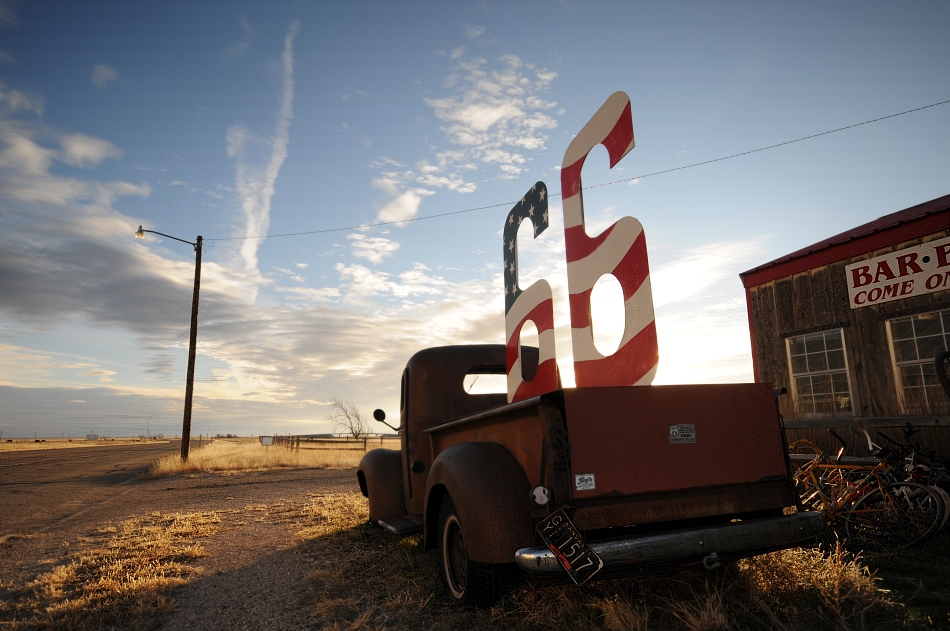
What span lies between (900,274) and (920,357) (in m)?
1.12

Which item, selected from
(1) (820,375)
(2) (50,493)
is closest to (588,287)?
(1) (820,375)

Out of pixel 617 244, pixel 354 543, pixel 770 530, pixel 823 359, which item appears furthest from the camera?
pixel 823 359

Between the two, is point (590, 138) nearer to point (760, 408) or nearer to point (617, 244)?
point (617, 244)

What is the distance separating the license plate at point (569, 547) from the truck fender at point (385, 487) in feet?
10.5

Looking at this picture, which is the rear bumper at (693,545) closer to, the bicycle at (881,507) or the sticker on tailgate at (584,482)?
the sticker on tailgate at (584,482)

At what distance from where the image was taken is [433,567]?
5047mm

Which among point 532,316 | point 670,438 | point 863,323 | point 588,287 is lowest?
point 670,438

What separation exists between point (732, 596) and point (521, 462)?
1.65 meters

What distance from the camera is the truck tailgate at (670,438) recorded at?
324cm

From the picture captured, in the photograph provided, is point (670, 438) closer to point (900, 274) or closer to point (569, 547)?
point (569, 547)

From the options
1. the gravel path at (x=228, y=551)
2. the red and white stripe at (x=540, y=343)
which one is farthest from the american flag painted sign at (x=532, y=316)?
the gravel path at (x=228, y=551)

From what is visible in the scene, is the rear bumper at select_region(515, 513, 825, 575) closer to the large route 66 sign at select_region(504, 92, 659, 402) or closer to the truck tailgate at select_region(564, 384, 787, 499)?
the truck tailgate at select_region(564, 384, 787, 499)

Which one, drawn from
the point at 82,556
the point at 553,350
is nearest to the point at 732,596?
the point at 553,350

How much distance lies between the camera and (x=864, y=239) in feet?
26.7
